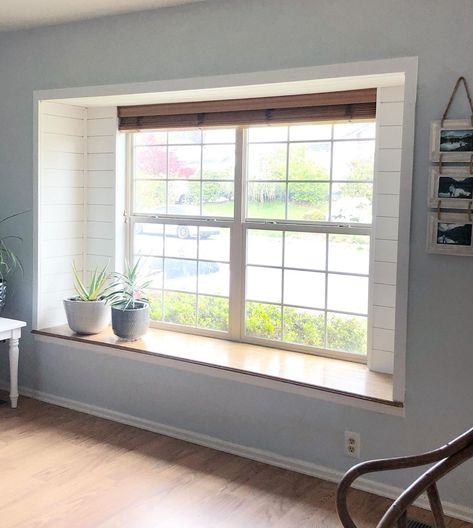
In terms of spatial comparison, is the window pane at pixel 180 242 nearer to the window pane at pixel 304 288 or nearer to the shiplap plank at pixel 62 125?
the window pane at pixel 304 288

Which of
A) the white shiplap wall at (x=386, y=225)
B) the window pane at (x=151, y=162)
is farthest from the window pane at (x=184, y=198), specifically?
the white shiplap wall at (x=386, y=225)

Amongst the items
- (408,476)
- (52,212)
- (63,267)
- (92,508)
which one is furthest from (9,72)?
(408,476)

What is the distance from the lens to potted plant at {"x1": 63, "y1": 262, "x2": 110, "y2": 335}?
13.6 feet

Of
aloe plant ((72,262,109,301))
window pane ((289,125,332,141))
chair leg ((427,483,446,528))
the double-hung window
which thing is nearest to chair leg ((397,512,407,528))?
chair leg ((427,483,446,528))

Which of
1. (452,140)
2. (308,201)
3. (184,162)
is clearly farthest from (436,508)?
(184,162)

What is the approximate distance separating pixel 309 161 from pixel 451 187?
3.51ft

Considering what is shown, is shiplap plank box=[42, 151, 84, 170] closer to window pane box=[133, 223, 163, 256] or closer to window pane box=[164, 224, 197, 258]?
window pane box=[133, 223, 163, 256]

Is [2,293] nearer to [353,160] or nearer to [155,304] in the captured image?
[155,304]

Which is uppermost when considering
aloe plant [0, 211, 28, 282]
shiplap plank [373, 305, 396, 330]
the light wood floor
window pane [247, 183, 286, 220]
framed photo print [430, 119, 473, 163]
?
framed photo print [430, 119, 473, 163]

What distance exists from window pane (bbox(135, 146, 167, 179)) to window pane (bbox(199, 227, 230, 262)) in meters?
0.50

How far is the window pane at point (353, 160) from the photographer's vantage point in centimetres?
360

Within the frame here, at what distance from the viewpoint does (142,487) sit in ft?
10.3

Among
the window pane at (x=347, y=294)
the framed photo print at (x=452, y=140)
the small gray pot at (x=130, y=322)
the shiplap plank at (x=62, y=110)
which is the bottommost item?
the small gray pot at (x=130, y=322)

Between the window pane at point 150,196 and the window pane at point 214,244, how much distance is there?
0.37 metres
